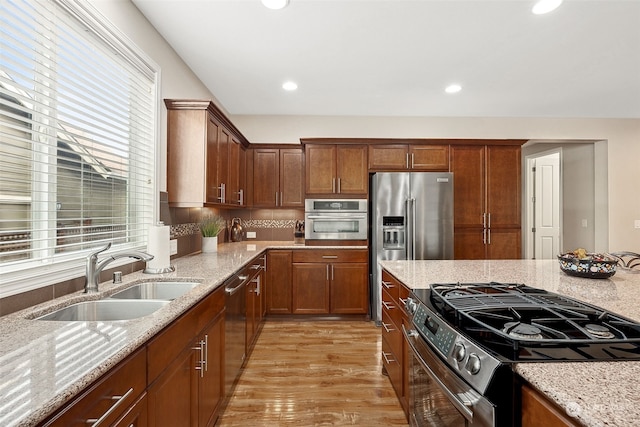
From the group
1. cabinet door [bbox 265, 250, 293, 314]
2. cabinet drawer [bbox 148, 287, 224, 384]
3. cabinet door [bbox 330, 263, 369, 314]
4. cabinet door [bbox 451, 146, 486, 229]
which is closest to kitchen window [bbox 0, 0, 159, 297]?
cabinet drawer [bbox 148, 287, 224, 384]

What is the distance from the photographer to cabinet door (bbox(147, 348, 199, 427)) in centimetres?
111

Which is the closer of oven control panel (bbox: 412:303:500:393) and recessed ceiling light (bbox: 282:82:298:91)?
oven control panel (bbox: 412:303:500:393)

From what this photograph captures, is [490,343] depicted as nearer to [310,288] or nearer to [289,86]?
[310,288]

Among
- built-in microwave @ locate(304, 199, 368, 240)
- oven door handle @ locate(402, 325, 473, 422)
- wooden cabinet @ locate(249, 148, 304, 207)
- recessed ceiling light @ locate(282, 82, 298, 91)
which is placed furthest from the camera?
wooden cabinet @ locate(249, 148, 304, 207)

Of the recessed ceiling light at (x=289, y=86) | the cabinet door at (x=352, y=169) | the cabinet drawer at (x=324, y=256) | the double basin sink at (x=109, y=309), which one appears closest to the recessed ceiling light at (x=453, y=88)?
the cabinet door at (x=352, y=169)

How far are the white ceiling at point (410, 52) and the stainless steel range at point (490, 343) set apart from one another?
1980 mm

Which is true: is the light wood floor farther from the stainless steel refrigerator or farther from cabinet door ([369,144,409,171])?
cabinet door ([369,144,409,171])

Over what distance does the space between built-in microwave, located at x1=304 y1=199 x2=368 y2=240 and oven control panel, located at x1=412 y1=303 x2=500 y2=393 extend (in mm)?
2452

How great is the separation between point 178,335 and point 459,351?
1099 mm

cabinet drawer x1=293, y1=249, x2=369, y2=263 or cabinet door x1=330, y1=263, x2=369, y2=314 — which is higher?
cabinet drawer x1=293, y1=249, x2=369, y2=263

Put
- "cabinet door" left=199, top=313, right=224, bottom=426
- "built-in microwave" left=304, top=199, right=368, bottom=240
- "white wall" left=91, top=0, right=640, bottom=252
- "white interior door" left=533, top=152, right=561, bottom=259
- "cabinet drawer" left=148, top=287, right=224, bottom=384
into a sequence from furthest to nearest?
"white interior door" left=533, top=152, right=561, bottom=259 → "white wall" left=91, top=0, right=640, bottom=252 → "built-in microwave" left=304, top=199, right=368, bottom=240 → "cabinet door" left=199, top=313, right=224, bottom=426 → "cabinet drawer" left=148, top=287, right=224, bottom=384

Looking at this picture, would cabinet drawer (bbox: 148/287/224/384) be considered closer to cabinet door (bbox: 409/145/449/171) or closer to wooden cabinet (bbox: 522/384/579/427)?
wooden cabinet (bbox: 522/384/579/427)

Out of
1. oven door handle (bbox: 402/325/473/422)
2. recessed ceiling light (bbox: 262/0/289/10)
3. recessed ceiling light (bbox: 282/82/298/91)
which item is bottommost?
oven door handle (bbox: 402/325/473/422)

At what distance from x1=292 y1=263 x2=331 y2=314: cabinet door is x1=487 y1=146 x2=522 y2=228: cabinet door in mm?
2295
